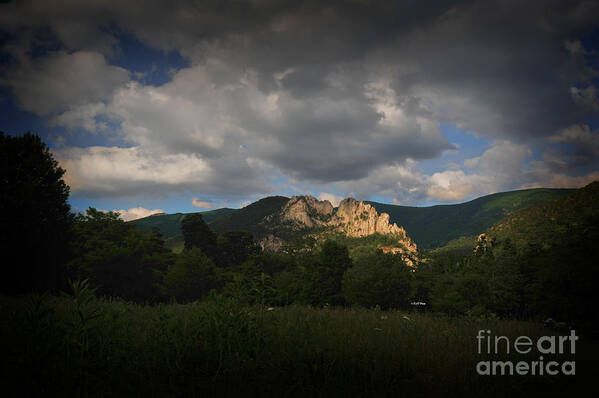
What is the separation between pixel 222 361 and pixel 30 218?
3294 centimetres

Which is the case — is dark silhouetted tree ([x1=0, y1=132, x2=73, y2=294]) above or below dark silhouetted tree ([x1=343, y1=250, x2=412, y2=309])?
above

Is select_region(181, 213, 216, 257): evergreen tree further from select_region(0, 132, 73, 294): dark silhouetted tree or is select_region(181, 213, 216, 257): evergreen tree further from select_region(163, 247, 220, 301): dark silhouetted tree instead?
select_region(0, 132, 73, 294): dark silhouetted tree

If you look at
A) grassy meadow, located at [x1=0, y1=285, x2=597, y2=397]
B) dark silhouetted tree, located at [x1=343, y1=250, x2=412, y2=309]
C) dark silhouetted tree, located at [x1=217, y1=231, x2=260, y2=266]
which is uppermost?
grassy meadow, located at [x1=0, y1=285, x2=597, y2=397]

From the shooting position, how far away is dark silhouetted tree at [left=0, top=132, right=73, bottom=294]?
83.7 ft

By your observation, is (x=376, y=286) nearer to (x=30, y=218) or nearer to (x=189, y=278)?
(x=189, y=278)

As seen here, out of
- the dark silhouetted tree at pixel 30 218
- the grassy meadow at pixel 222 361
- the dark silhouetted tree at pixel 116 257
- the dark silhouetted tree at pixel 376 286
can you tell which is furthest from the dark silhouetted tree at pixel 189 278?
the grassy meadow at pixel 222 361

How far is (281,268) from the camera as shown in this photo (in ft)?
234

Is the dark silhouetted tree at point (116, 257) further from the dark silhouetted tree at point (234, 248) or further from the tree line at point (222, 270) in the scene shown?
the dark silhouetted tree at point (234, 248)

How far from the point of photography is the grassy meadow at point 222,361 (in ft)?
15.0

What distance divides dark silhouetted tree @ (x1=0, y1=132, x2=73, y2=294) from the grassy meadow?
28.3 metres

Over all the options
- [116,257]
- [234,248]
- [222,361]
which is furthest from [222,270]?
[222,361]

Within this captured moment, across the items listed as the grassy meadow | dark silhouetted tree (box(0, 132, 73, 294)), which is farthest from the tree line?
the grassy meadow

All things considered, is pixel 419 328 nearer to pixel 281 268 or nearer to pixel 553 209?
pixel 281 268

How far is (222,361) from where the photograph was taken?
5.53 metres
